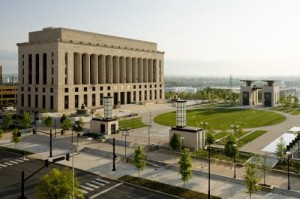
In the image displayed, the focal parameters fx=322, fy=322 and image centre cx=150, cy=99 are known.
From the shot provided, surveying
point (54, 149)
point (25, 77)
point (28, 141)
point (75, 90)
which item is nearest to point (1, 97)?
point (25, 77)

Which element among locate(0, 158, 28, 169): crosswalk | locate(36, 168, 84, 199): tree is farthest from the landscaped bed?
locate(0, 158, 28, 169): crosswalk

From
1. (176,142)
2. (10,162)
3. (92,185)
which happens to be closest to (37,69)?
(10,162)

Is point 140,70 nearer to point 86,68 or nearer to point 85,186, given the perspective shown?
point 86,68

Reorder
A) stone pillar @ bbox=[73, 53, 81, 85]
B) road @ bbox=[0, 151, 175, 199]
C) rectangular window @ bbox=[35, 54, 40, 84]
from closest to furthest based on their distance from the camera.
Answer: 1. road @ bbox=[0, 151, 175, 199]
2. rectangular window @ bbox=[35, 54, 40, 84]
3. stone pillar @ bbox=[73, 53, 81, 85]

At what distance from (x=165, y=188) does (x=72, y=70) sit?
76.3 metres

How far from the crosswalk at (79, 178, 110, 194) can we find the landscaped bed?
Result: 110 inches

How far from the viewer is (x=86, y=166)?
165 feet

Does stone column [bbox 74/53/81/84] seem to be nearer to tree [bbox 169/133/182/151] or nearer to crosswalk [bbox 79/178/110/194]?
tree [bbox 169/133/182/151]

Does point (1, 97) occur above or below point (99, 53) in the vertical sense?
below

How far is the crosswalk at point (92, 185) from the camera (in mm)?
40263

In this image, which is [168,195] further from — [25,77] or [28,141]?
[25,77]

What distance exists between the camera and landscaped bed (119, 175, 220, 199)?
3789cm

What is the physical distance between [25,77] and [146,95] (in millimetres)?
53120

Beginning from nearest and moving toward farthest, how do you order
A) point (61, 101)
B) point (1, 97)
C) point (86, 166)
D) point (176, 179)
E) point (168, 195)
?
point (168, 195) → point (176, 179) → point (86, 166) → point (61, 101) → point (1, 97)
